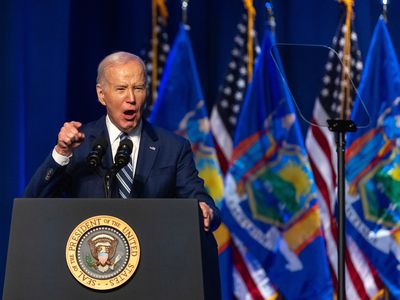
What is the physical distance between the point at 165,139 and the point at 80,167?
0.36 m

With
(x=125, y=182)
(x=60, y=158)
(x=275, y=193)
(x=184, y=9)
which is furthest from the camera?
(x=184, y=9)

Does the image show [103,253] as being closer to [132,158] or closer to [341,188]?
[132,158]

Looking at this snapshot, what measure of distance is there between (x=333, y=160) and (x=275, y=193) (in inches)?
→ 15.1

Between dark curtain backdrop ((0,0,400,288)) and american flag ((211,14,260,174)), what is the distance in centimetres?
7

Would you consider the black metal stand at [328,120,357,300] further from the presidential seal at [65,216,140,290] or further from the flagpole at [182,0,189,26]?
the flagpole at [182,0,189,26]

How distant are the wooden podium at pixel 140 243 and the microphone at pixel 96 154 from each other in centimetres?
18

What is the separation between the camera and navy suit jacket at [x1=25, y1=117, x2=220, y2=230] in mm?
2498

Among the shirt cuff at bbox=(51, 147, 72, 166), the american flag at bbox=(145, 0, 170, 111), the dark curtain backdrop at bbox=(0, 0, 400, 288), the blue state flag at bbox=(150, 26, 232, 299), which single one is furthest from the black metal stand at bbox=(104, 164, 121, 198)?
the american flag at bbox=(145, 0, 170, 111)

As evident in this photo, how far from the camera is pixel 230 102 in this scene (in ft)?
14.9

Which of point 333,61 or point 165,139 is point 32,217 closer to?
point 165,139

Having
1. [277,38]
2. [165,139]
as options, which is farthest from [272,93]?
[165,139]

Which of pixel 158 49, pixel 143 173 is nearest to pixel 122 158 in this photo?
pixel 143 173

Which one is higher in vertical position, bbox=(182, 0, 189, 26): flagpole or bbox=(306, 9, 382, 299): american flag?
bbox=(182, 0, 189, 26): flagpole

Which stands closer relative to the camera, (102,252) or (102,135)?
(102,252)
